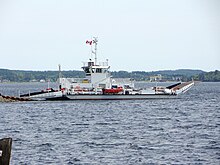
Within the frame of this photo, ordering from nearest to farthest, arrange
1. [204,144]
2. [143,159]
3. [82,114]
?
1. [143,159]
2. [204,144]
3. [82,114]

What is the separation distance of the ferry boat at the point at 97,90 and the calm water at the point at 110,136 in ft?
50.9

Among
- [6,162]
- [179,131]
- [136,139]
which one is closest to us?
[6,162]

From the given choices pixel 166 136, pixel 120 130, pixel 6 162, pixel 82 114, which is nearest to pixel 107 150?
pixel 166 136

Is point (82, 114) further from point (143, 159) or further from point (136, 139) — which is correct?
point (143, 159)

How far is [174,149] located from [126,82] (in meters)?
60.4

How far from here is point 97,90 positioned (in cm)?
9100

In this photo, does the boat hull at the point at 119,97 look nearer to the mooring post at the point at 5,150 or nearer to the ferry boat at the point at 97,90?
the ferry boat at the point at 97,90

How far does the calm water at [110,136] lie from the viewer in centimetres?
3291

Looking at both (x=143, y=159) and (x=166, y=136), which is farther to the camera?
(x=166, y=136)

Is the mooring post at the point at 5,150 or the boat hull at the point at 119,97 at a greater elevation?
the mooring post at the point at 5,150

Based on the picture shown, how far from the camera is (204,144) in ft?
126

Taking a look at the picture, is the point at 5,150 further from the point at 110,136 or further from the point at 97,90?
the point at 97,90

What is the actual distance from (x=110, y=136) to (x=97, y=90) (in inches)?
1864

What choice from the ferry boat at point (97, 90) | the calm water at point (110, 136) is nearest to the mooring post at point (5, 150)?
the calm water at point (110, 136)
